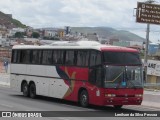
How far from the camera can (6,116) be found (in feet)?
58.2

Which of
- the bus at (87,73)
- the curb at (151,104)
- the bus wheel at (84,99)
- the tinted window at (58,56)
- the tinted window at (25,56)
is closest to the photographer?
the bus at (87,73)

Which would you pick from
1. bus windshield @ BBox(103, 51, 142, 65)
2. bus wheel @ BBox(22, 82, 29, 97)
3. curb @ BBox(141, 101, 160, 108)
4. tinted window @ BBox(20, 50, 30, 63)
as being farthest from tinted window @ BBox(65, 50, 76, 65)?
bus wheel @ BBox(22, 82, 29, 97)

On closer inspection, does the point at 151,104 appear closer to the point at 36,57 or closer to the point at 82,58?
the point at 82,58

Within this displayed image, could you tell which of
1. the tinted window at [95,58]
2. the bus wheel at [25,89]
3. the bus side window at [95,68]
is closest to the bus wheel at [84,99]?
the bus side window at [95,68]

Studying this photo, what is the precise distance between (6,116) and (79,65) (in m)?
7.34

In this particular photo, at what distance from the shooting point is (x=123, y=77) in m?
22.7

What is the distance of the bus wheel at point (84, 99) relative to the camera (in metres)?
23.6

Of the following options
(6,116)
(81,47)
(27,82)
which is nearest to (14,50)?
(27,82)

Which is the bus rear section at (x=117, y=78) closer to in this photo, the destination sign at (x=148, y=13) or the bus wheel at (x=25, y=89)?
the bus wheel at (x=25, y=89)

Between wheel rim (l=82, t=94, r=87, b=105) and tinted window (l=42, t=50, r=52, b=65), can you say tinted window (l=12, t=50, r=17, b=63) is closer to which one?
tinted window (l=42, t=50, r=52, b=65)

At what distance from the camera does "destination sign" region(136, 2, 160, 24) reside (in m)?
58.8

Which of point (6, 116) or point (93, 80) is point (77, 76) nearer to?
point (93, 80)

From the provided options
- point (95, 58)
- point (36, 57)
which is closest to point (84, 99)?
point (95, 58)

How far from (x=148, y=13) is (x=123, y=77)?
37.8m
